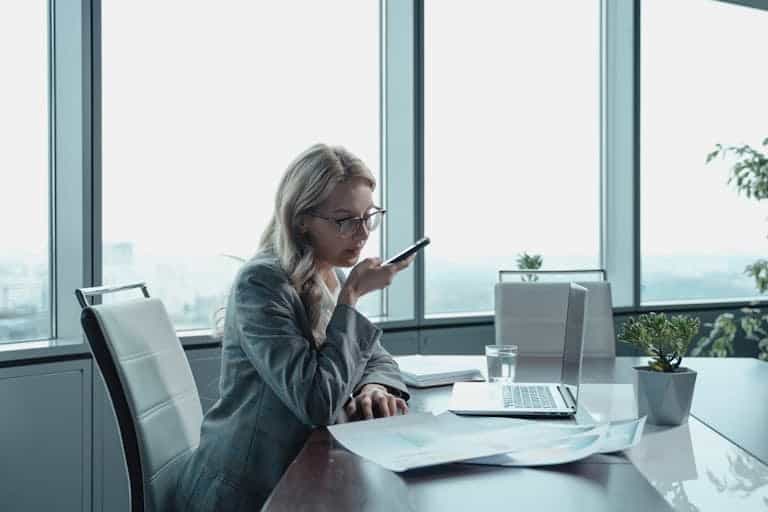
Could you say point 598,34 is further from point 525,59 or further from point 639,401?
point 639,401

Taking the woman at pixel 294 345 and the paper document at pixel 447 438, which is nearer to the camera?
the paper document at pixel 447 438

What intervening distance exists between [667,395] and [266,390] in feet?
2.56

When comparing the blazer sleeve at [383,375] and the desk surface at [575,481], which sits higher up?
the blazer sleeve at [383,375]

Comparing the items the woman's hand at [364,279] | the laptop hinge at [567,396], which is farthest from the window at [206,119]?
the laptop hinge at [567,396]

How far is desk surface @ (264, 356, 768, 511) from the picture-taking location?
3.27 ft

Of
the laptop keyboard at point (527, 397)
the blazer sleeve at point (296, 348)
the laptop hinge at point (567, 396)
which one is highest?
the blazer sleeve at point (296, 348)

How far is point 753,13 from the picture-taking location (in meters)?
4.74

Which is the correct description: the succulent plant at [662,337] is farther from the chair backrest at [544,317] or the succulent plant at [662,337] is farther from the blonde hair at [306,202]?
the chair backrest at [544,317]

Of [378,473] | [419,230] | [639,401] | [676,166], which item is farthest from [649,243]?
[378,473]

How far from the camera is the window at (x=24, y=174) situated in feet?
9.00

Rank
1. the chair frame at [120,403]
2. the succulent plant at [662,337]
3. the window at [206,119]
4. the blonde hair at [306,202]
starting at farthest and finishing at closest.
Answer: the window at [206,119]
the blonde hair at [306,202]
the succulent plant at [662,337]
the chair frame at [120,403]

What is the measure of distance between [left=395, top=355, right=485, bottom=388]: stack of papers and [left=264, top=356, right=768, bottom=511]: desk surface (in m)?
0.51

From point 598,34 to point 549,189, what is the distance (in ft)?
3.14

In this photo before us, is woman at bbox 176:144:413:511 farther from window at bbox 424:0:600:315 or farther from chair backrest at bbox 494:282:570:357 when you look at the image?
window at bbox 424:0:600:315
